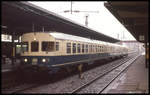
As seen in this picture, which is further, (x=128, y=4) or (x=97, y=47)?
(x=97, y=47)

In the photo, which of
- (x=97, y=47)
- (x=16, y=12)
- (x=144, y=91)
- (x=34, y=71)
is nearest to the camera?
(x=144, y=91)

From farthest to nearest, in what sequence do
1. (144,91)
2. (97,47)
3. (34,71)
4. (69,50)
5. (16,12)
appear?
1. (97,47)
2. (69,50)
3. (16,12)
4. (34,71)
5. (144,91)

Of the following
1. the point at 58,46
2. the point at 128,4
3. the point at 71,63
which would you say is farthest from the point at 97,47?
the point at 128,4

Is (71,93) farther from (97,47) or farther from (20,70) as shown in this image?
(97,47)

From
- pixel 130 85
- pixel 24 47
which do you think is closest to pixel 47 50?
pixel 24 47

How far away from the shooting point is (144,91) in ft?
36.4

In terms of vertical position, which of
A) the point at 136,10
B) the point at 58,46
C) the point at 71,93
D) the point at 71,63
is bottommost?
the point at 71,93

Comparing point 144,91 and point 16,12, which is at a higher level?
point 16,12

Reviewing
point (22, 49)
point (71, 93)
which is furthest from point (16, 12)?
point (71, 93)

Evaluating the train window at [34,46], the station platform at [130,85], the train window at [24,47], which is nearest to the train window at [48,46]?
the train window at [34,46]

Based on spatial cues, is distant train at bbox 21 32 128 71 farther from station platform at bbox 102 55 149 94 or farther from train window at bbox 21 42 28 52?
station platform at bbox 102 55 149 94

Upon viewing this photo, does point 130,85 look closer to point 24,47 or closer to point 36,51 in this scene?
point 36,51

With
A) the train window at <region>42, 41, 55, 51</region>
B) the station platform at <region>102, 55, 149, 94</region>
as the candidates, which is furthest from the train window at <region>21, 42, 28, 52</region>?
the station platform at <region>102, 55, 149, 94</region>

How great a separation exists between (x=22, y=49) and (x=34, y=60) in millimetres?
1288
